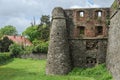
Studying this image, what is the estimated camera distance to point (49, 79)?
24.3 metres

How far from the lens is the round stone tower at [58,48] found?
26.8 metres

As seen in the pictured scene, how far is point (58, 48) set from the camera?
26.9 meters

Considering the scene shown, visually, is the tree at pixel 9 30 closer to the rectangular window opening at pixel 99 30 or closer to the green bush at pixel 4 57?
the green bush at pixel 4 57

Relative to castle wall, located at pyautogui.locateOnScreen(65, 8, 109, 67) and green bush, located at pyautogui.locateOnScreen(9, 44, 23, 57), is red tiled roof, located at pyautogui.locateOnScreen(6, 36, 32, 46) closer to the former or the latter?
green bush, located at pyautogui.locateOnScreen(9, 44, 23, 57)

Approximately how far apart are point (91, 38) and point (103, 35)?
3.40ft

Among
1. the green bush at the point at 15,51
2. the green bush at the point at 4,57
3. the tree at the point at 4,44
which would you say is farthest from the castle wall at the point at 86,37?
the tree at the point at 4,44

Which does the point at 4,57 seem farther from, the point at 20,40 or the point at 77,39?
the point at 20,40

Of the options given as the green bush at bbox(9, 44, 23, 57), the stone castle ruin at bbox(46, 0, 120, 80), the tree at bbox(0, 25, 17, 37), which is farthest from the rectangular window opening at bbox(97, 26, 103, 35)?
the tree at bbox(0, 25, 17, 37)

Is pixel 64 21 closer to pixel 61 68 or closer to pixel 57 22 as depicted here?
pixel 57 22

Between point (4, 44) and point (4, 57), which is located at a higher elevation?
point (4, 44)

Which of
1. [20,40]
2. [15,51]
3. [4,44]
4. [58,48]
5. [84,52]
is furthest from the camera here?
[20,40]

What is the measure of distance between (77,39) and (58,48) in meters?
2.24

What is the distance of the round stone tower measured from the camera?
26750 millimetres

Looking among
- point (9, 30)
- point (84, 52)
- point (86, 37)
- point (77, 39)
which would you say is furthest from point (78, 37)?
point (9, 30)
